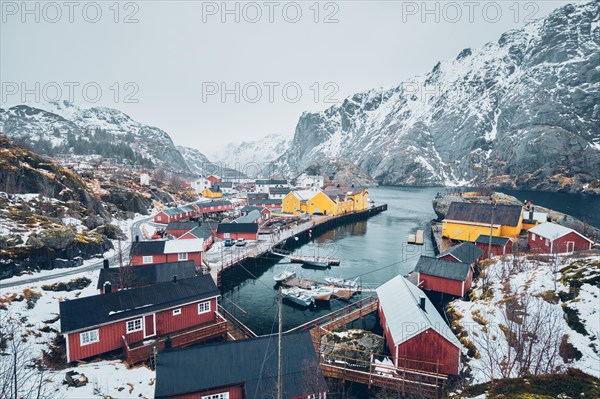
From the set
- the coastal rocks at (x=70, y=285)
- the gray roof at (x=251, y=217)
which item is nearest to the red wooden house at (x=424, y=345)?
the coastal rocks at (x=70, y=285)

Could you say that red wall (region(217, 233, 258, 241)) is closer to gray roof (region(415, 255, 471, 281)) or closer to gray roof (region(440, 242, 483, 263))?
gray roof (region(415, 255, 471, 281))

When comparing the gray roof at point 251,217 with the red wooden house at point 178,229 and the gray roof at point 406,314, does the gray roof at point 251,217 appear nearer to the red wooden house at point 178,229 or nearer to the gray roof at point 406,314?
the red wooden house at point 178,229

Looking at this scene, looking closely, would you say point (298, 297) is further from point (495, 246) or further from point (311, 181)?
point (311, 181)

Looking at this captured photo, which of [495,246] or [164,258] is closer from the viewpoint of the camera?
[164,258]

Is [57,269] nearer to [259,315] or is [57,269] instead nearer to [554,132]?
[259,315]

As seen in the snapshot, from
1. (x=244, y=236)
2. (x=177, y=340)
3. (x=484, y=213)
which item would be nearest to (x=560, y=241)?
(x=484, y=213)

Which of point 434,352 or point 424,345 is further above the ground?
point 424,345
